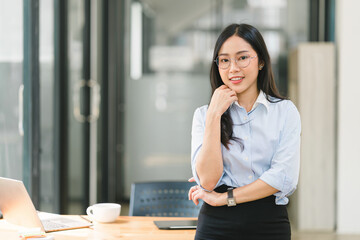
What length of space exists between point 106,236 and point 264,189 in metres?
0.62

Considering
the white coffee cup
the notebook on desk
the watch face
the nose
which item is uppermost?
the nose

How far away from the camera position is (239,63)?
1.58 m

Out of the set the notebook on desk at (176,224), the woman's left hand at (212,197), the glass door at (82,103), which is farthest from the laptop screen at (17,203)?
the glass door at (82,103)

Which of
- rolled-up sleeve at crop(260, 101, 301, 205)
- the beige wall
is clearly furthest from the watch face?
the beige wall

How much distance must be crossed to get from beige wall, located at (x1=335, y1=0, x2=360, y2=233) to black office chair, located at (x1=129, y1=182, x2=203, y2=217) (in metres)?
2.50

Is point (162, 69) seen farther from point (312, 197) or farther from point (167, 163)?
point (312, 197)

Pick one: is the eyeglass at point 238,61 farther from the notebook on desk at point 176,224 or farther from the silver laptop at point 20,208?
the silver laptop at point 20,208

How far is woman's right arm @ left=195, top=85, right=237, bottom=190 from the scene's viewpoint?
1517 millimetres

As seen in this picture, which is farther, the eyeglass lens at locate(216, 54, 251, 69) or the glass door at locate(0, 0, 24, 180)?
the glass door at locate(0, 0, 24, 180)

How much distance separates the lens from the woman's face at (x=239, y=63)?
61.9 inches

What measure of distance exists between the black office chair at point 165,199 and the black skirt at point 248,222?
65cm

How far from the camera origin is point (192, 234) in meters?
1.70

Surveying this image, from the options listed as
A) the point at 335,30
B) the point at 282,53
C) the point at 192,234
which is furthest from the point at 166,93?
the point at 192,234

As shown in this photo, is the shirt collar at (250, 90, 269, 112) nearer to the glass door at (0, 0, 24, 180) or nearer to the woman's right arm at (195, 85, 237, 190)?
the woman's right arm at (195, 85, 237, 190)
